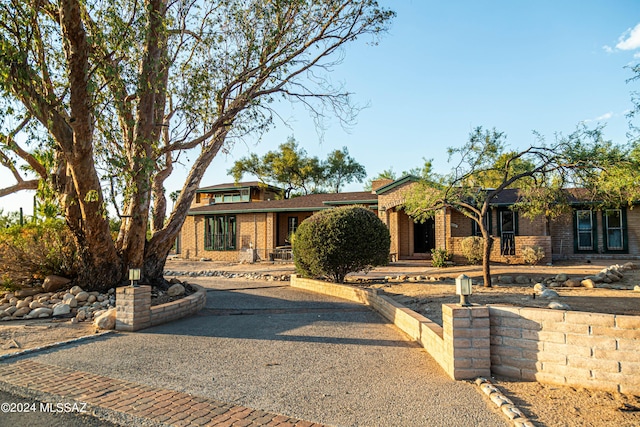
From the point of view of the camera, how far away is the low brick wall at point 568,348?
160 inches

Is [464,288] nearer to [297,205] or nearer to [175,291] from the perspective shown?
[175,291]

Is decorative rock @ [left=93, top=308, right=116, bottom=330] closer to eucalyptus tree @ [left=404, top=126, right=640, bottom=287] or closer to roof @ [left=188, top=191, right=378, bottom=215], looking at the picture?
eucalyptus tree @ [left=404, top=126, right=640, bottom=287]

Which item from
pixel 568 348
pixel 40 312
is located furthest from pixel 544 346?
pixel 40 312

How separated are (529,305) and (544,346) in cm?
432

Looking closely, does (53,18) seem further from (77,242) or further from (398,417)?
(398,417)

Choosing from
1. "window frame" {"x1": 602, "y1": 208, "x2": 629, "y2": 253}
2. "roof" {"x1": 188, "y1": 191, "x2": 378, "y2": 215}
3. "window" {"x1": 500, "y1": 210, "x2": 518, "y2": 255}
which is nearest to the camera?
"window frame" {"x1": 602, "y1": 208, "x2": 629, "y2": 253}

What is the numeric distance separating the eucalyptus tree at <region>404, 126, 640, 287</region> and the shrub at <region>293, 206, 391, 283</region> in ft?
4.96

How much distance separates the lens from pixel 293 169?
4284cm

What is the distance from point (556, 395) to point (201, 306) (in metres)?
7.81

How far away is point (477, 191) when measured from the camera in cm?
1191

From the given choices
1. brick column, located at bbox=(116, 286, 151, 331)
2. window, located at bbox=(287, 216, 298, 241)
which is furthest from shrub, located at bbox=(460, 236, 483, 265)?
brick column, located at bbox=(116, 286, 151, 331)

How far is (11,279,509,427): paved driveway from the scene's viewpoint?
388cm

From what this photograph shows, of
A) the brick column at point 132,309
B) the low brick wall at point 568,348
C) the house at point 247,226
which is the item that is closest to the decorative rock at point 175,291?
the brick column at point 132,309

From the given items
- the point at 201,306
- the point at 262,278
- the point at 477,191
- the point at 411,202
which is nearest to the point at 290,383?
the point at 201,306
